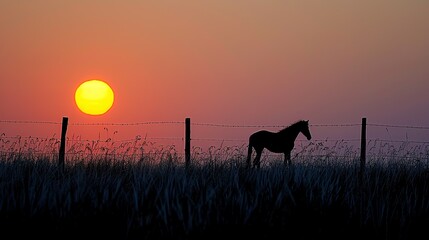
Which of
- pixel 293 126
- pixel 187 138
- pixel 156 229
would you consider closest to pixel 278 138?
pixel 293 126

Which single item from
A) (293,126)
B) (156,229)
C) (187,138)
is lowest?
(156,229)

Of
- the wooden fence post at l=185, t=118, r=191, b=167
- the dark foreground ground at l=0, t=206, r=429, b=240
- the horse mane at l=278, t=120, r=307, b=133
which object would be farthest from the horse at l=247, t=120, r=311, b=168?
the dark foreground ground at l=0, t=206, r=429, b=240

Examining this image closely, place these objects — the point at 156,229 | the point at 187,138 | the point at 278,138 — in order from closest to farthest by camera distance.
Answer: the point at 156,229
the point at 187,138
the point at 278,138

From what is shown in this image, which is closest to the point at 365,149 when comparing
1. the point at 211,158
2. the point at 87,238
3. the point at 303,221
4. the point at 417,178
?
the point at 417,178

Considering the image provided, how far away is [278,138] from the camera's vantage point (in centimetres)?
1909

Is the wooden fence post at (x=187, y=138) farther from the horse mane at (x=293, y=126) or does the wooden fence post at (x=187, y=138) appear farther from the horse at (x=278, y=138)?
the horse mane at (x=293, y=126)

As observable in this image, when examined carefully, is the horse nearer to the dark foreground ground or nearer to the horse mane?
the horse mane

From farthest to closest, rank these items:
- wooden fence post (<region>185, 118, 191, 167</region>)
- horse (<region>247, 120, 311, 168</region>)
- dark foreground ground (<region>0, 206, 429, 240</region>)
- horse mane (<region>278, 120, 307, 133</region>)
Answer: horse mane (<region>278, 120, 307, 133</region>), horse (<region>247, 120, 311, 168</region>), wooden fence post (<region>185, 118, 191, 167</region>), dark foreground ground (<region>0, 206, 429, 240</region>)

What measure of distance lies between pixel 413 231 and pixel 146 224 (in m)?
2.63

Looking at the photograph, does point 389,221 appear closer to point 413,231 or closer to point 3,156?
point 413,231

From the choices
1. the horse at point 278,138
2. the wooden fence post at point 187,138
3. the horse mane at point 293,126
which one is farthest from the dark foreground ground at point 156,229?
the horse mane at point 293,126

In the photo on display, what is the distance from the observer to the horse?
1889 centimetres

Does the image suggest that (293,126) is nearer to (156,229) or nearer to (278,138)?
(278,138)

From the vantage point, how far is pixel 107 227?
16.5ft
